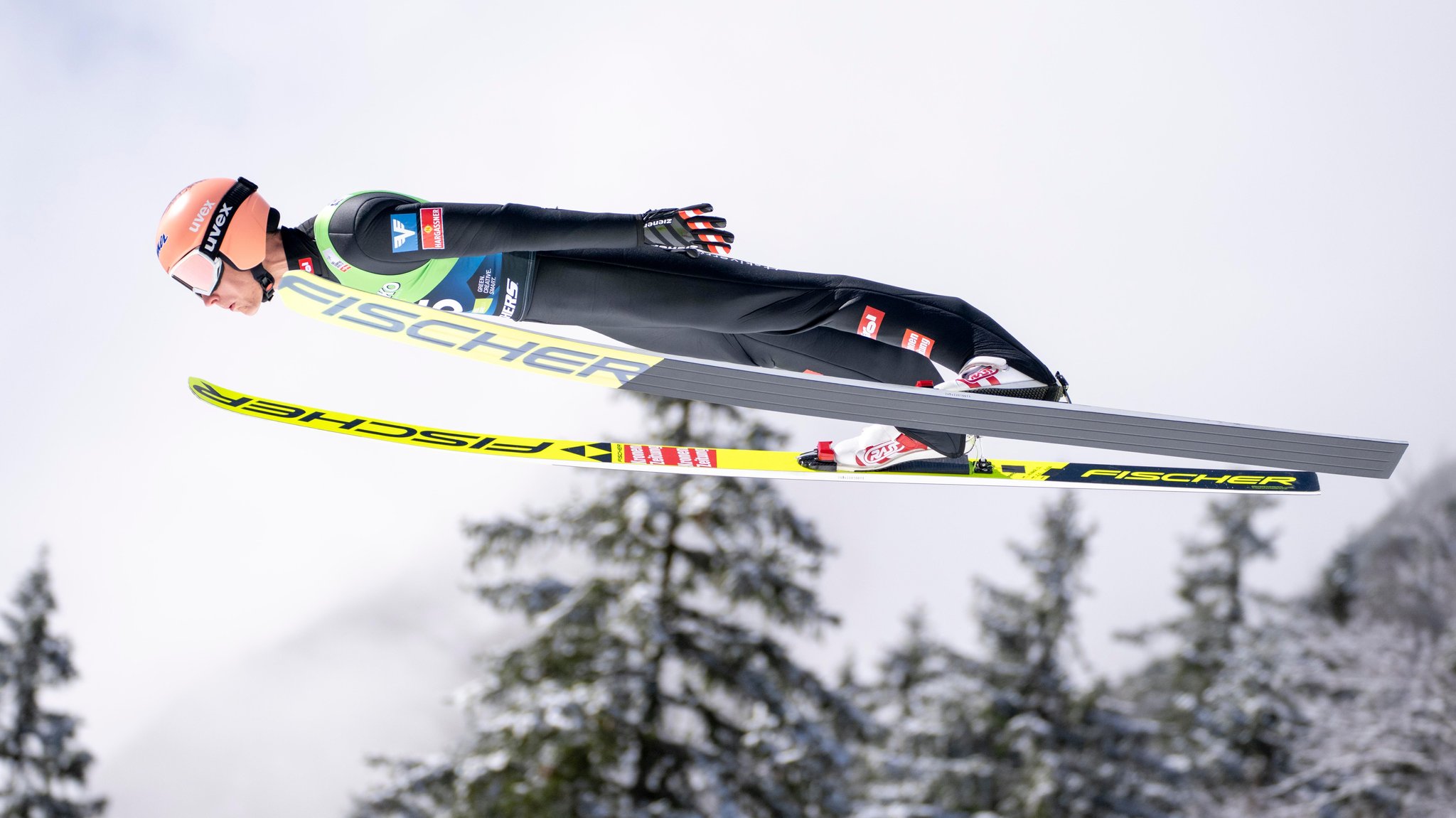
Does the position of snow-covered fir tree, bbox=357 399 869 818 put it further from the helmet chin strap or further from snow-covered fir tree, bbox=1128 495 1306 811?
snow-covered fir tree, bbox=1128 495 1306 811

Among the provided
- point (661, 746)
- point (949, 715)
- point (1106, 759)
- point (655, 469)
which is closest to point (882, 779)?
point (949, 715)

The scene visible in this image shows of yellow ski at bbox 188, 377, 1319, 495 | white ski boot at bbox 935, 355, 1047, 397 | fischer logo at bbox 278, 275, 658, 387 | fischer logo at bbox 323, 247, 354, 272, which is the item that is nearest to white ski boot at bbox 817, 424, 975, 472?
yellow ski at bbox 188, 377, 1319, 495

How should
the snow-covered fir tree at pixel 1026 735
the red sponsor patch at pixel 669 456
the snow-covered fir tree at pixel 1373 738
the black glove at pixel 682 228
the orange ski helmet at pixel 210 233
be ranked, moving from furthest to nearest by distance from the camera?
the snow-covered fir tree at pixel 1373 738
the snow-covered fir tree at pixel 1026 735
the red sponsor patch at pixel 669 456
the orange ski helmet at pixel 210 233
the black glove at pixel 682 228

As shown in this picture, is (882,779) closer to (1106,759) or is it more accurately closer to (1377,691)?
(1106,759)

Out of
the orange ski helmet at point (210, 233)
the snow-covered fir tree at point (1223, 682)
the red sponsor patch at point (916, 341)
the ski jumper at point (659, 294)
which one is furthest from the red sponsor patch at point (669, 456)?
the snow-covered fir tree at point (1223, 682)

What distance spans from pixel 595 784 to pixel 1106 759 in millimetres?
10077

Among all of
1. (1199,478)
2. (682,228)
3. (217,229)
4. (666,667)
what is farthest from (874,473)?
(666,667)

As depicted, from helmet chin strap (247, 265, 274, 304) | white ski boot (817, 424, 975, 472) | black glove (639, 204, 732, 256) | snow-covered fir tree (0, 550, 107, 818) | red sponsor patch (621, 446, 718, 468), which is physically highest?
black glove (639, 204, 732, 256)

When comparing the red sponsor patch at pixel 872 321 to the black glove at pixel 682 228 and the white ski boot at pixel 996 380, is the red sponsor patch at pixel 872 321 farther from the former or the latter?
the black glove at pixel 682 228

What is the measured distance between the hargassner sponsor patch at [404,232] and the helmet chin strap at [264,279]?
1.74 feet

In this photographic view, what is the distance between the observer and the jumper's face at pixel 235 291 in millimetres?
3488

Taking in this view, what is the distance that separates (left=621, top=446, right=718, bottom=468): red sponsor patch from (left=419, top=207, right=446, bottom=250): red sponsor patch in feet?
5.96

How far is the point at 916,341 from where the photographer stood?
3754 mm

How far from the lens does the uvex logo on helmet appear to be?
3.41 m
